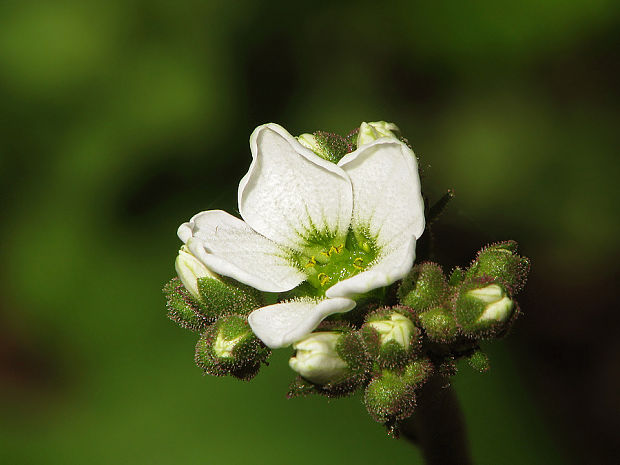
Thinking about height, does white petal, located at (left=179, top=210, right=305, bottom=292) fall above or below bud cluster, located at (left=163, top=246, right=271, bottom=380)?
above

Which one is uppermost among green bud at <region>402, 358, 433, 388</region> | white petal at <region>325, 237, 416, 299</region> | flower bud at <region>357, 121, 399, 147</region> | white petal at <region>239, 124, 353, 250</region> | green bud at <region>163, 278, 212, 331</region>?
flower bud at <region>357, 121, 399, 147</region>

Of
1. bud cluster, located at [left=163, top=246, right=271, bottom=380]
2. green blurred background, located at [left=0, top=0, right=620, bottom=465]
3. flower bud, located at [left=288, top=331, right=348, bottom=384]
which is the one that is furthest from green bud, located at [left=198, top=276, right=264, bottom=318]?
green blurred background, located at [left=0, top=0, right=620, bottom=465]

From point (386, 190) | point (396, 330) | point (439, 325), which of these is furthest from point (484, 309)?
point (386, 190)

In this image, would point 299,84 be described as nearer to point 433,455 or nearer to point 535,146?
point 535,146

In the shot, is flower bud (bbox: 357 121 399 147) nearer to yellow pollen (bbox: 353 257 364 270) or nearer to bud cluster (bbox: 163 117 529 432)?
bud cluster (bbox: 163 117 529 432)

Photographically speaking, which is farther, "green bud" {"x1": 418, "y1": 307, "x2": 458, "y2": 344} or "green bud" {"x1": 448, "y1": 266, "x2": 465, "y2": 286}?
"green bud" {"x1": 448, "y1": 266, "x2": 465, "y2": 286}

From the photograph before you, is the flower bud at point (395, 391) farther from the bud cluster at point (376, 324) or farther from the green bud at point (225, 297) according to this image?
the green bud at point (225, 297)
